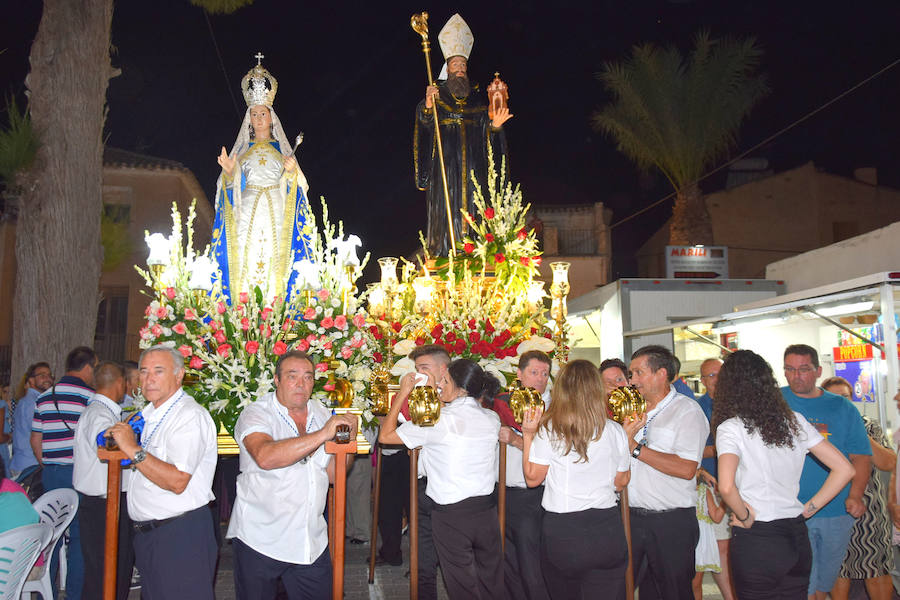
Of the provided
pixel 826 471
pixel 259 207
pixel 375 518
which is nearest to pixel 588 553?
pixel 826 471

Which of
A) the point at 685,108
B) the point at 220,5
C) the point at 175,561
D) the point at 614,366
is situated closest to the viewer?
the point at 175,561

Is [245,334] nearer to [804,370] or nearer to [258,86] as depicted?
[258,86]

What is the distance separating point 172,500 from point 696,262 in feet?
55.6

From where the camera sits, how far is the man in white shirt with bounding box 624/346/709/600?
13.2 feet

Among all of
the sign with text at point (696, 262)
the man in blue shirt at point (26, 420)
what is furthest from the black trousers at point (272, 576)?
the sign with text at point (696, 262)

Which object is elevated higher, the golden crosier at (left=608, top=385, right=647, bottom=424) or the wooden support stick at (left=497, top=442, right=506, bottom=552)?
the golden crosier at (left=608, top=385, right=647, bottom=424)

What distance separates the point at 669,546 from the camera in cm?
407

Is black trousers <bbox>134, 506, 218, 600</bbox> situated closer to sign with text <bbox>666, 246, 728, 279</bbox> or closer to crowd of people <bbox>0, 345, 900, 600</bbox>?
crowd of people <bbox>0, 345, 900, 600</bbox>

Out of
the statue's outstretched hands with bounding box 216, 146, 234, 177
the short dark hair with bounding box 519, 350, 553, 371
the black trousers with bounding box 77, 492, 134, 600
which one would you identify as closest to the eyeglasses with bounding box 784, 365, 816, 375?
the short dark hair with bounding box 519, 350, 553, 371

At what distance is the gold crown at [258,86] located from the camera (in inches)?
264

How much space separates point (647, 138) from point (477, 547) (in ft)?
55.6

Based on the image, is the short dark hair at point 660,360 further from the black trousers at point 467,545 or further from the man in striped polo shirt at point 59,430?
the man in striped polo shirt at point 59,430

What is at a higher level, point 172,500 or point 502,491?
point 172,500

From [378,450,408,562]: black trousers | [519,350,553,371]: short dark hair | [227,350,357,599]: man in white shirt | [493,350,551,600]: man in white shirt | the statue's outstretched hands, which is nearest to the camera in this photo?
[227,350,357,599]: man in white shirt
